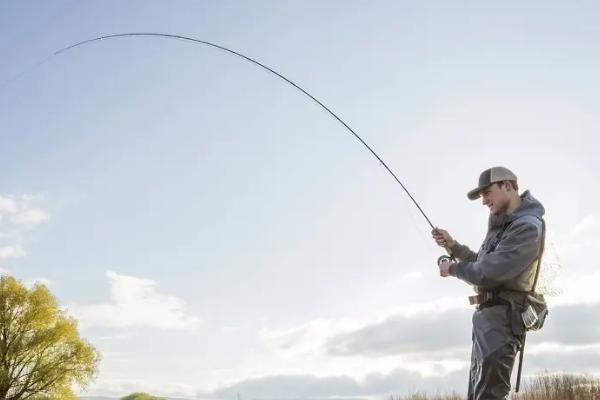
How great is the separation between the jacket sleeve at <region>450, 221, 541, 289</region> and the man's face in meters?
0.43

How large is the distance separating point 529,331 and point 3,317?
5322 cm

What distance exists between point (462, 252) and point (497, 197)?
1.13 metres

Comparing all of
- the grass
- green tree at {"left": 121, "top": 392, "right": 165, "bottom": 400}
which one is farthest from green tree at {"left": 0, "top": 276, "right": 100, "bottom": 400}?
the grass

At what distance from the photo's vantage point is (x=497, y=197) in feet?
21.1

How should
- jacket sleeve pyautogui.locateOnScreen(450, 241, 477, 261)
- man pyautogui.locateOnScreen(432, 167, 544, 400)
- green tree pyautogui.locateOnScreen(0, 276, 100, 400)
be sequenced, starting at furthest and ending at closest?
green tree pyautogui.locateOnScreen(0, 276, 100, 400), jacket sleeve pyautogui.locateOnScreen(450, 241, 477, 261), man pyautogui.locateOnScreen(432, 167, 544, 400)

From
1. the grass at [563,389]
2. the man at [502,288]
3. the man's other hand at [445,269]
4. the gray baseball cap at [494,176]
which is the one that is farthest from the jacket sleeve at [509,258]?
the grass at [563,389]

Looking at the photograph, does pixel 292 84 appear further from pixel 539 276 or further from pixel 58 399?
pixel 58 399

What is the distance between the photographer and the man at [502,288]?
580 centimetres

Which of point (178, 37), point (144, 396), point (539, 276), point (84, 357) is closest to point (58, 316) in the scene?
point (84, 357)

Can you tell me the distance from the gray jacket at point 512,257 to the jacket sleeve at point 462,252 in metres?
1.00

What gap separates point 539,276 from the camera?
20.9 ft

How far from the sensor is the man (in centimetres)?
580

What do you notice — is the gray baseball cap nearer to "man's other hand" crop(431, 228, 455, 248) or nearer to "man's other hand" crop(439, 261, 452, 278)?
"man's other hand" crop(439, 261, 452, 278)

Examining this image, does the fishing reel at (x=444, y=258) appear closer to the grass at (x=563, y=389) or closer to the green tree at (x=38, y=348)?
the grass at (x=563, y=389)
